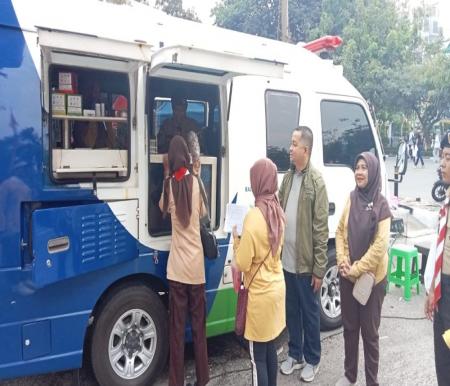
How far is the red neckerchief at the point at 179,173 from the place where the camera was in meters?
3.51

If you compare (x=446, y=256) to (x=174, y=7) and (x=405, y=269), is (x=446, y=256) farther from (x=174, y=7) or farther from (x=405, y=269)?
(x=174, y=7)

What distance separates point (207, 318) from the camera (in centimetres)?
405

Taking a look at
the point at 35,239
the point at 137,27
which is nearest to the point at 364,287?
the point at 35,239

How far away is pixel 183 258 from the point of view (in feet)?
11.7

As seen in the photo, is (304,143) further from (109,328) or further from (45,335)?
(45,335)

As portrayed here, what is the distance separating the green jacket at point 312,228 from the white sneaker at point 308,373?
795 millimetres

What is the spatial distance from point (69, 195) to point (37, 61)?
857 millimetres

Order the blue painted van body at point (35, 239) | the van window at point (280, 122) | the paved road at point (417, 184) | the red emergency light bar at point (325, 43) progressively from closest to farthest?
the blue painted van body at point (35, 239) → the van window at point (280, 122) → the red emergency light bar at point (325, 43) → the paved road at point (417, 184)

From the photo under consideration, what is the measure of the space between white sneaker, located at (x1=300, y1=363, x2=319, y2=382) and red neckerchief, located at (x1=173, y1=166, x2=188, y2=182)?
6.22 ft

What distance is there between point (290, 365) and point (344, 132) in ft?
7.89

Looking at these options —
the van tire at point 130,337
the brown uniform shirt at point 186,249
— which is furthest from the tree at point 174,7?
the van tire at point 130,337

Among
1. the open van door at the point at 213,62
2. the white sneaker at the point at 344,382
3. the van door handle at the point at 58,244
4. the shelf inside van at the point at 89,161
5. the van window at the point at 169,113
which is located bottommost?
the white sneaker at the point at 344,382

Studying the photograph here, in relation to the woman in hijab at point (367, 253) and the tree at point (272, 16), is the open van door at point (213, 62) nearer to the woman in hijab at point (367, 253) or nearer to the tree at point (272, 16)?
the woman in hijab at point (367, 253)

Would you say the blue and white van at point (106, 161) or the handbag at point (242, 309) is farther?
the handbag at point (242, 309)
